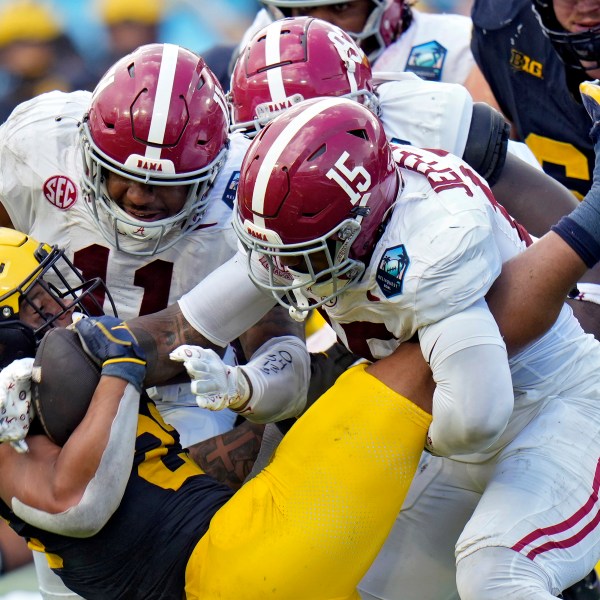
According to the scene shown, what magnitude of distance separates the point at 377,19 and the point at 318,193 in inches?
74.2

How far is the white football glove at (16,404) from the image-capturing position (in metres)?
2.55

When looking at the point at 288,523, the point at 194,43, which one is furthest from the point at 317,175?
the point at 194,43

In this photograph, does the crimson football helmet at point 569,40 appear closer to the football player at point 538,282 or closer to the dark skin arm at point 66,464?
the football player at point 538,282

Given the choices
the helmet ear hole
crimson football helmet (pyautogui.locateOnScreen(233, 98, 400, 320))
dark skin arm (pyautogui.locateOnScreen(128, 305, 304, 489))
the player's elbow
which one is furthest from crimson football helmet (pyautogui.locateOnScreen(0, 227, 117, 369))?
the player's elbow

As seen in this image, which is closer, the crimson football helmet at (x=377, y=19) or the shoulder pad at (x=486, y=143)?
the shoulder pad at (x=486, y=143)

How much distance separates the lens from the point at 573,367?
293 centimetres

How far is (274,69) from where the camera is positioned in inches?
134

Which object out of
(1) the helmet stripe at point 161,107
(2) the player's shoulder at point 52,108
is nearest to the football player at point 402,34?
(2) the player's shoulder at point 52,108

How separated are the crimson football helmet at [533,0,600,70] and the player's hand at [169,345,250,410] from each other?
Result: 1.75 meters

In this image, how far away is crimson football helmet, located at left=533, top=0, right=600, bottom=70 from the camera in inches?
153

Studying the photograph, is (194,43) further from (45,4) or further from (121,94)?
(121,94)

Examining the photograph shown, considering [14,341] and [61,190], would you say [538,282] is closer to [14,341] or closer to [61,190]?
[14,341]

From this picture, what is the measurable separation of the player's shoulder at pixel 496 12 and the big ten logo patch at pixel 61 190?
5.92 feet

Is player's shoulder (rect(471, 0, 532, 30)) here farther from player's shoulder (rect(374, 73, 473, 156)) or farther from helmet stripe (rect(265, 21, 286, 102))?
helmet stripe (rect(265, 21, 286, 102))
